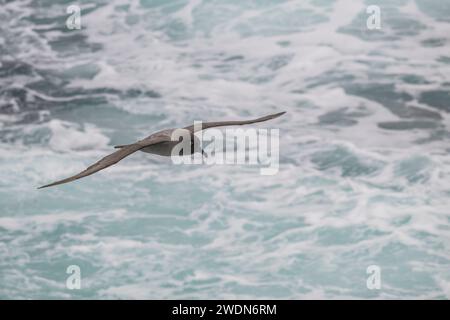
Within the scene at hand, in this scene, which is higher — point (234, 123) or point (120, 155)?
point (234, 123)

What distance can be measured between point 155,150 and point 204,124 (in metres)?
1.82

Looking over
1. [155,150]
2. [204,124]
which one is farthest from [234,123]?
[155,150]

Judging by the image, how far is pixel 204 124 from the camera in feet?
71.8

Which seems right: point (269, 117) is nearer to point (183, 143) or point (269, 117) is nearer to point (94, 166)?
point (183, 143)

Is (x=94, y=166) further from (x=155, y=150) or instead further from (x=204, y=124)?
(x=204, y=124)

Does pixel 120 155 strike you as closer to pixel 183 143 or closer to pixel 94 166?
pixel 94 166

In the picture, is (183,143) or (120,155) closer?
(120,155)

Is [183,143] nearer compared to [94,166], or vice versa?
[94,166]

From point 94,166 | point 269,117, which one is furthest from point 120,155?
point 269,117

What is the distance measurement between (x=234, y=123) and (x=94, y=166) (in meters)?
5.89

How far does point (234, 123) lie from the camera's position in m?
21.7

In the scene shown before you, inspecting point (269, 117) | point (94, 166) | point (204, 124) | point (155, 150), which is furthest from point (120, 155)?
point (269, 117)

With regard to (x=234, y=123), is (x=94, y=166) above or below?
below

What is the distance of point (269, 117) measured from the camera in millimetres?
22266
